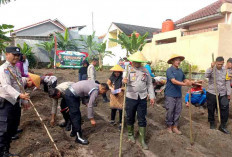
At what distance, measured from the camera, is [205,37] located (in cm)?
1057

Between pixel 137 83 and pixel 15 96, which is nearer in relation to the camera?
pixel 15 96

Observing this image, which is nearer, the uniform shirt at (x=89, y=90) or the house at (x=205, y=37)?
the uniform shirt at (x=89, y=90)

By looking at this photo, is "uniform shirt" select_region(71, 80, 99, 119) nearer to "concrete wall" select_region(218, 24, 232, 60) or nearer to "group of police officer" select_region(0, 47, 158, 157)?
"group of police officer" select_region(0, 47, 158, 157)

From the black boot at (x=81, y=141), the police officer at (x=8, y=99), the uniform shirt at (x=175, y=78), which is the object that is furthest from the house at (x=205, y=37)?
the police officer at (x=8, y=99)

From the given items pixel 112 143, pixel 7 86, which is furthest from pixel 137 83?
pixel 7 86

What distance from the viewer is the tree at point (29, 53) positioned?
15.7 meters

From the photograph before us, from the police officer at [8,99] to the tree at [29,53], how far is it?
13.9 m

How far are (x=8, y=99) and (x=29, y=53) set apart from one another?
14603 millimetres

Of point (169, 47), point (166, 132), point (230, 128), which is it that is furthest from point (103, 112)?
point (169, 47)

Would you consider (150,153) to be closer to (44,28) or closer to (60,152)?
(60,152)

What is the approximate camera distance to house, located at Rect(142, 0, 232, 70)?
998 centimetres

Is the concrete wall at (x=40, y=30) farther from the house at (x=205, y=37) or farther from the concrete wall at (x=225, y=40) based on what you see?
the concrete wall at (x=225, y=40)

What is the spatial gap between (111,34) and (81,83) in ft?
59.9

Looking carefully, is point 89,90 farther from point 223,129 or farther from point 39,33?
point 39,33
